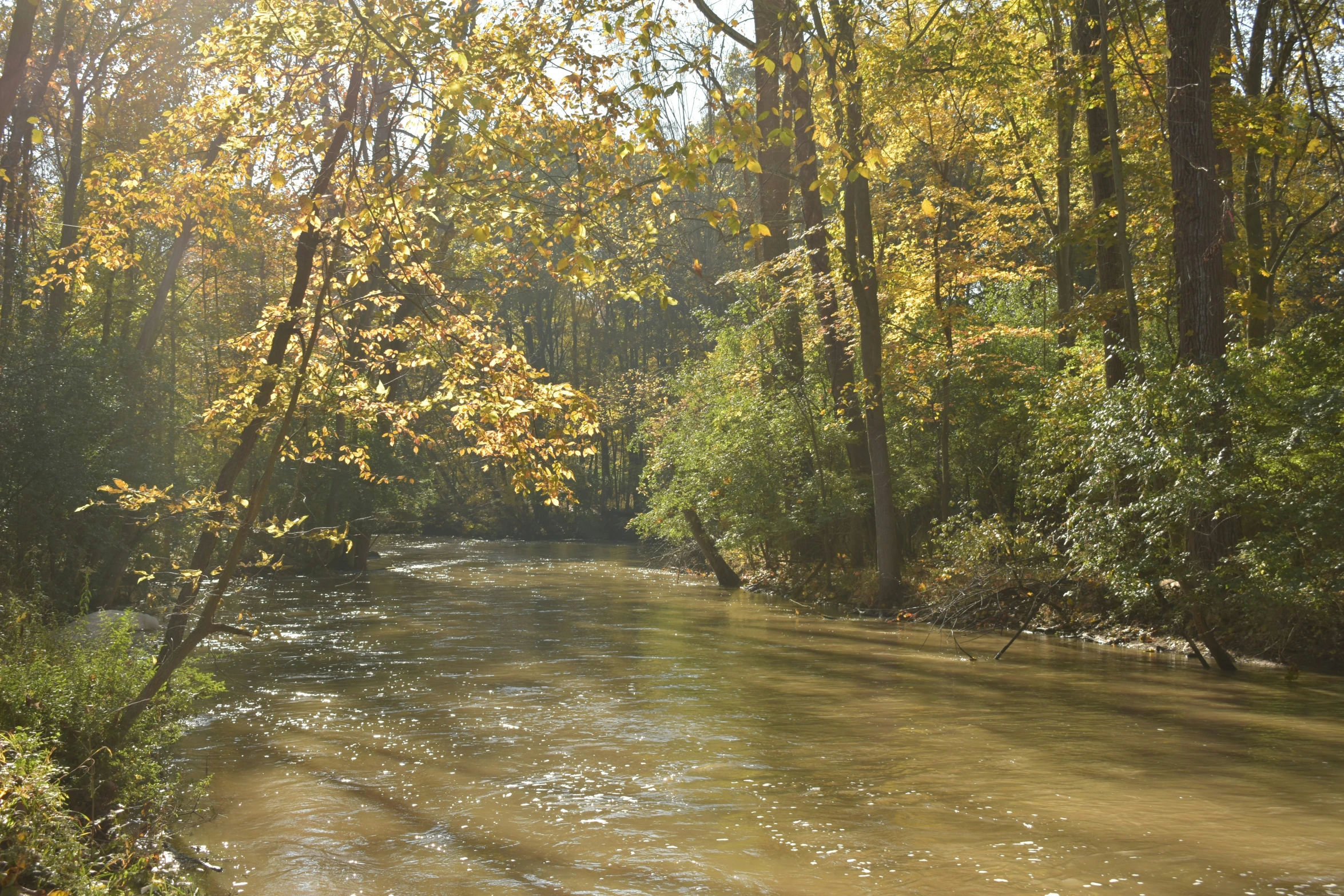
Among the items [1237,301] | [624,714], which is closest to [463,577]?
[624,714]

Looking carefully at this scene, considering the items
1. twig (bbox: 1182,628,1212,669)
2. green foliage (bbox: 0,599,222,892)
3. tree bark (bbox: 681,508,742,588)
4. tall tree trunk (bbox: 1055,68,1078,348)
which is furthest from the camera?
tree bark (bbox: 681,508,742,588)

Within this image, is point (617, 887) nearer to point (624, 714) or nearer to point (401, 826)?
point (401, 826)

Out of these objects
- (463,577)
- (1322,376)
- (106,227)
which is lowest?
(463,577)

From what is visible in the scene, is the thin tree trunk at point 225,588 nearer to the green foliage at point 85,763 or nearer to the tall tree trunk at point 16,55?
the green foliage at point 85,763

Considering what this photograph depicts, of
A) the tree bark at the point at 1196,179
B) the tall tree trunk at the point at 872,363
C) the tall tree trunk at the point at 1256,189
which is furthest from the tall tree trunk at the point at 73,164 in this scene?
the tall tree trunk at the point at 1256,189

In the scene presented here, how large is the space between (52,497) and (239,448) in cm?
846

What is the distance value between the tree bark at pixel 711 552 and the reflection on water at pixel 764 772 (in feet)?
29.7

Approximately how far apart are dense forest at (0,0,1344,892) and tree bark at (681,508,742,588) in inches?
6.7

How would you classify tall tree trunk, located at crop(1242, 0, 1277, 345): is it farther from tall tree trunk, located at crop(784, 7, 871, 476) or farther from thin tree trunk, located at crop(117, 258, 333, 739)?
thin tree trunk, located at crop(117, 258, 333, 739)

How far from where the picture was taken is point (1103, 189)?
1462cm

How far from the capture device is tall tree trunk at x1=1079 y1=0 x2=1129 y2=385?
43.2ft

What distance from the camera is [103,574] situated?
15.0 meters

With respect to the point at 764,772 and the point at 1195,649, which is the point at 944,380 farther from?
the point at 764,772

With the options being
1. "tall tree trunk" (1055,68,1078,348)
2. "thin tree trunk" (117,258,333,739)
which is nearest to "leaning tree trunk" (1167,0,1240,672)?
"tall tree trunk" (1055,68,1078,348)
